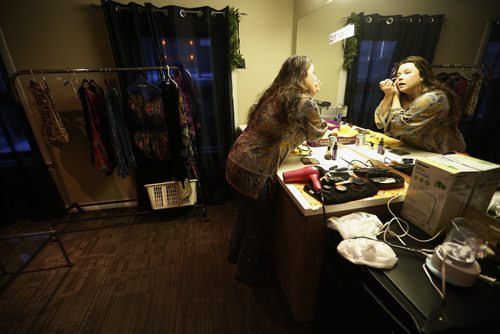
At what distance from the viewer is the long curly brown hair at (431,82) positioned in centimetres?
97

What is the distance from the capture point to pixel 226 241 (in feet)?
6.37

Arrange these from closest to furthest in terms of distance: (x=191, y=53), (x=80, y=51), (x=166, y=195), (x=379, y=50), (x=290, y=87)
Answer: (x=290, y=87)
(x=379, y=50)
(x=80, y=51)
(x=191, y=53)
(x=166, y=195)

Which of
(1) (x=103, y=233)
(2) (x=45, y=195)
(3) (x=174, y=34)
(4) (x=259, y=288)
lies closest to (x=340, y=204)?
(4) (x=259, y=288)

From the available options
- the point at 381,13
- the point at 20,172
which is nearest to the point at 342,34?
the point at 381,13

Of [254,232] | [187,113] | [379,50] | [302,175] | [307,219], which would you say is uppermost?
[379,50]

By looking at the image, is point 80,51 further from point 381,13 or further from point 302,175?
point 381,13

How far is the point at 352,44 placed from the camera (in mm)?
1500

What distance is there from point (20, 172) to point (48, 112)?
2.62ft

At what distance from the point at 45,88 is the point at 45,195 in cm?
112

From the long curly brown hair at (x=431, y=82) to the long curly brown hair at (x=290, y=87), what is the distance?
52cm

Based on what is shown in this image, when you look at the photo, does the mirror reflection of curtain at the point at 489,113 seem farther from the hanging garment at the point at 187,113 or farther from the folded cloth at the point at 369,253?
the hanging garment at the point at 187,113

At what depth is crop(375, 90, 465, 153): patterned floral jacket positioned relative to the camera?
1.02 m

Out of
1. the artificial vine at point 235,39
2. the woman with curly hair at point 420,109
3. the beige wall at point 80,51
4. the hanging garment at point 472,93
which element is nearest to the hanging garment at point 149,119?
the beige wall at point 80,51

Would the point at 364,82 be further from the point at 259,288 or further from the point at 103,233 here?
the point at 103,233
